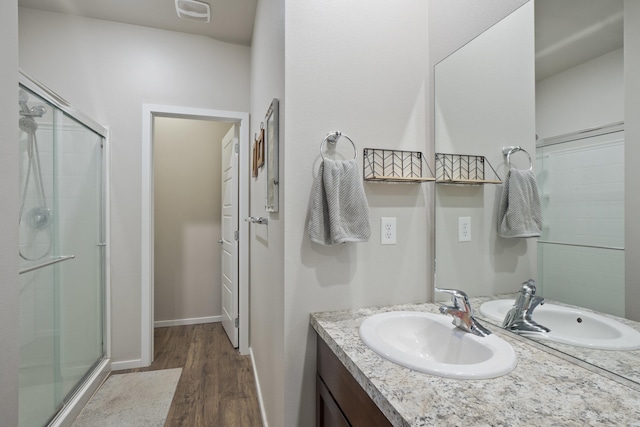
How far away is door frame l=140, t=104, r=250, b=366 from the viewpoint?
8.00 feet

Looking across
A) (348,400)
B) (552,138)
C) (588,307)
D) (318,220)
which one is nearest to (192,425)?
(348,400)

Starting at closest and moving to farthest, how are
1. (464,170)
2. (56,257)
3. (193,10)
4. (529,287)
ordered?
(529,287) < (464,170) < (56,257) < (193,10)

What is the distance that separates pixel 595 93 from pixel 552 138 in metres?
0.13

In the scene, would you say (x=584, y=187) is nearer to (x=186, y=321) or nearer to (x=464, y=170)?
(x=464, y=170)

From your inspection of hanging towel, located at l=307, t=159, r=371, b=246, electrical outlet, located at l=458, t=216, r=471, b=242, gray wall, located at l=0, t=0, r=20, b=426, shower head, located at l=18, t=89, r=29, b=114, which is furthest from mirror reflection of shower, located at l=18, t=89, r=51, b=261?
electrical outlet, located at l=458, t=216, r=471, b=242

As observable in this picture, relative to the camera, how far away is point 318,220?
1.15 m

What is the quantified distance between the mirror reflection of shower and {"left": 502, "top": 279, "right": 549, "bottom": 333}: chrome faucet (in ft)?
6.92

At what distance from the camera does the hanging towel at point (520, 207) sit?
89 centimetres

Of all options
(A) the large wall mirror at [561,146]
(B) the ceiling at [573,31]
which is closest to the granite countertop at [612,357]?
(A) the large wall mirror at [561,146]

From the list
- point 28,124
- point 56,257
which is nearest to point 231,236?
point 56,257

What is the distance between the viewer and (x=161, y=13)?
90.3 inches

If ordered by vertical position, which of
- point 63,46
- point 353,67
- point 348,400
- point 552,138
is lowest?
point 348,400

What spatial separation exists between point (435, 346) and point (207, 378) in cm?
189

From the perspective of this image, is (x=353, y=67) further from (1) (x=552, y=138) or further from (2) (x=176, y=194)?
(2) (x=176, y=194)
